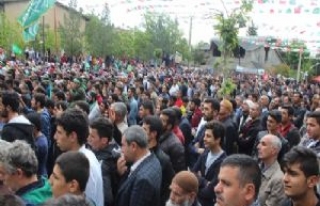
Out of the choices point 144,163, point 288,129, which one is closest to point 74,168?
point 144,163

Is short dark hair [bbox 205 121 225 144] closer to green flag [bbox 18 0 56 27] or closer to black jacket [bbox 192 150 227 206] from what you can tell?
black jacket [bbox 192 150 227 206]

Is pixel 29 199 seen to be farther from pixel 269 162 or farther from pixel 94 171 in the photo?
pixel 269 162

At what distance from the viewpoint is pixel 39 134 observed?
6434 millimetres

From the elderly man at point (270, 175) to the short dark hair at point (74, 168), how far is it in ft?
7.08

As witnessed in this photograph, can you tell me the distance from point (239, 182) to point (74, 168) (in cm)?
123

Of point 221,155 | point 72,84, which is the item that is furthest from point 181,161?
point 72,84

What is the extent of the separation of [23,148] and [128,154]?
1224 millimetres

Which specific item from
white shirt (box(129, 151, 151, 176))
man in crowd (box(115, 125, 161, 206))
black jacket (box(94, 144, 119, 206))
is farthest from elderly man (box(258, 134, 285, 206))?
black jacket (box(94, 144, 119, 206))

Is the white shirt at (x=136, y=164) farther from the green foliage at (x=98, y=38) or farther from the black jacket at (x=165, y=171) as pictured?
the green foliage at (x=98, y=38)

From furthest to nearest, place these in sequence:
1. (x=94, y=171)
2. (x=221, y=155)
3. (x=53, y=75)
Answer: (x=53, y=75) < (x=221, y=155) < (x=94, y=171)

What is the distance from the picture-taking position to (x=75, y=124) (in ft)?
16.1

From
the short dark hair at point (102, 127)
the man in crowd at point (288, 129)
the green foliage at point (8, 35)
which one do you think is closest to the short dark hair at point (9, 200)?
the short dark hair at point (102, 127)

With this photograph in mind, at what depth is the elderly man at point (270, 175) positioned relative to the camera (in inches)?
206

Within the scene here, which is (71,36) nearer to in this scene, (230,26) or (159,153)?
(230,26)
